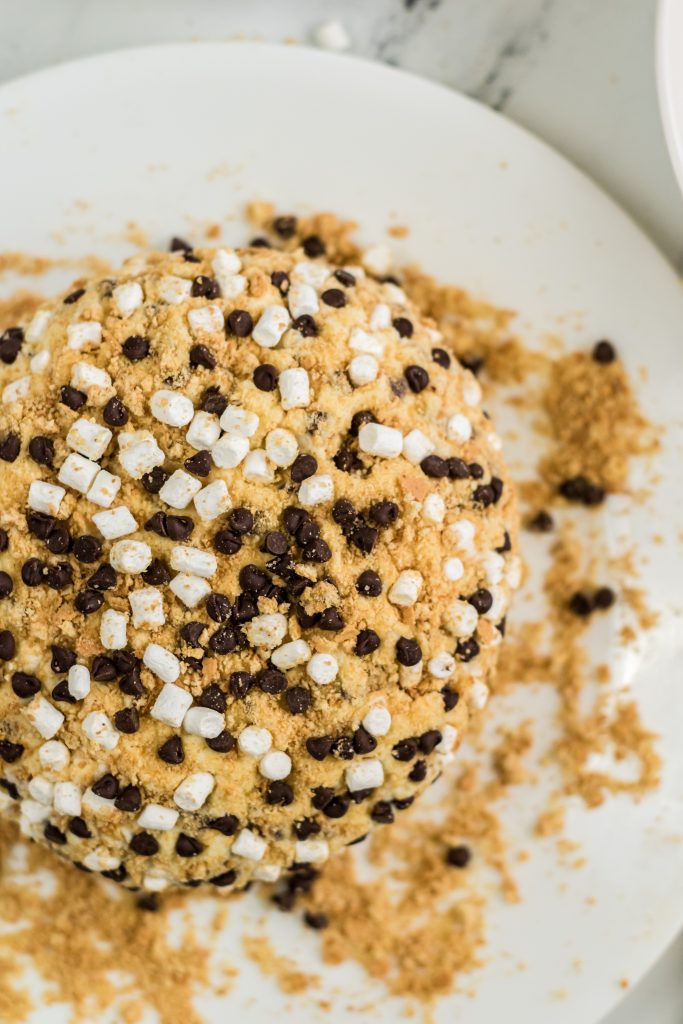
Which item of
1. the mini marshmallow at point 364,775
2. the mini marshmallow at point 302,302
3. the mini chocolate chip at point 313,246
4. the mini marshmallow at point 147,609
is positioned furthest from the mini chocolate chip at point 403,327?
the mini marshmallow at point 364,775

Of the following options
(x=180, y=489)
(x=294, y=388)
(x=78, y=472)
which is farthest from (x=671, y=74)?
(x=78, y=472)

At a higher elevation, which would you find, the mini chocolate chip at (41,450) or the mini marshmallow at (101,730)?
the mini chocolate chip at (41,450)

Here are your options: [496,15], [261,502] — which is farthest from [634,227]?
[261,502]

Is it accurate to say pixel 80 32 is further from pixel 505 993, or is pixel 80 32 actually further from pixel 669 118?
pixel 505 993

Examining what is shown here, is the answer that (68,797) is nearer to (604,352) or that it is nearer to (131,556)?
(131,556)

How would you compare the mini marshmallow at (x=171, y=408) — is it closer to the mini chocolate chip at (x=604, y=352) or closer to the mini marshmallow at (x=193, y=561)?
the mini marshmallow at (x=193, y=561)

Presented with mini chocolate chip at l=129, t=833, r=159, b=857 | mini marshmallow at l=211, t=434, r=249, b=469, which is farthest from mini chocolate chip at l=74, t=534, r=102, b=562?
mini chocolate chip at l=129, t=833, r=159, b=857

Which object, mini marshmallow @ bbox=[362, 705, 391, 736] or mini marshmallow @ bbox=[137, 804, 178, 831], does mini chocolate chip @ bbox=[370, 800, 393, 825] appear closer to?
mini marshmallow @ bbox=[362, 705, 391, 736]

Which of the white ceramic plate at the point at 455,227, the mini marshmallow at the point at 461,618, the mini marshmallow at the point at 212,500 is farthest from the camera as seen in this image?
the white ceramic plate at the point at 455,227
